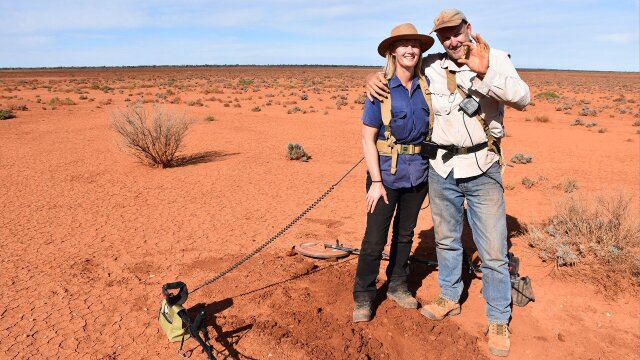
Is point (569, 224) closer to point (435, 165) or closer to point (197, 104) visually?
point (435, 165)

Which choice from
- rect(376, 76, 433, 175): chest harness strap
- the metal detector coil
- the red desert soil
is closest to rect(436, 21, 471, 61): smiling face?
rect(376, 76, 433, 175): chest harness strap

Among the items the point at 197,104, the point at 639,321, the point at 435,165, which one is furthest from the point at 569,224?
the point at 197,104

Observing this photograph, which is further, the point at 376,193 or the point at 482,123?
the point at 376,193

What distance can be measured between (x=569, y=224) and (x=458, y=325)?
215cm

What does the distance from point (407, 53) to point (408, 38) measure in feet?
0.29

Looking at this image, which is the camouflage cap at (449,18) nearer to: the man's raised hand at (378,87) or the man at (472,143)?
the man at (472,143)

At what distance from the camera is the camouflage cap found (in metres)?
2.51

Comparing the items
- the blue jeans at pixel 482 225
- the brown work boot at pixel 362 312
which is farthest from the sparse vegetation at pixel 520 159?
the brown work boot at pixel 362 312

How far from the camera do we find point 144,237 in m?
5.00

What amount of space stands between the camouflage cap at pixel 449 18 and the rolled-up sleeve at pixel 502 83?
29 cm

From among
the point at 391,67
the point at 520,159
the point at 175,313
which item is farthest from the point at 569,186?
the point at 175,313

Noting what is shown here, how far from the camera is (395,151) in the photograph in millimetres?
2838

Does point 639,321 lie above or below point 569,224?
below

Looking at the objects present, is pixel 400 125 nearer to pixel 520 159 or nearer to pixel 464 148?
pixel 464 148
